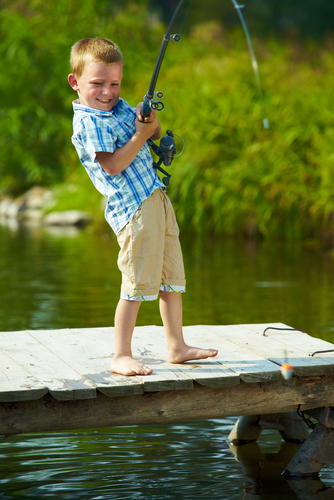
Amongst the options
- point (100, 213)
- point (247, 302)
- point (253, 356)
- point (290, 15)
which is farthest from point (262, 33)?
point (253, 356)

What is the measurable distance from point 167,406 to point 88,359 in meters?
0.44

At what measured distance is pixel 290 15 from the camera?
33.0 metres

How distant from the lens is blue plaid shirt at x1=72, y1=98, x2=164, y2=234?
2871 millimetres

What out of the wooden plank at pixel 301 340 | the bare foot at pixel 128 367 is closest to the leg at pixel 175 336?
the bare foot at pixel 128 367

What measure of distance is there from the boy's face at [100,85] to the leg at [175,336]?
2.66 ft

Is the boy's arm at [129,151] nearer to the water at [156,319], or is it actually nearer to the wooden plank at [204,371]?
the wooden plank at [204,371]

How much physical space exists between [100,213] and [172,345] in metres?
11.3

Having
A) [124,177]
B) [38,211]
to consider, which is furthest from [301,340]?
[38,211]

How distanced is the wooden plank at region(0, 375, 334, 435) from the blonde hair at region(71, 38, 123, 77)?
124 cm

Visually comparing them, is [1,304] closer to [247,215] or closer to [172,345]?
[172,345]

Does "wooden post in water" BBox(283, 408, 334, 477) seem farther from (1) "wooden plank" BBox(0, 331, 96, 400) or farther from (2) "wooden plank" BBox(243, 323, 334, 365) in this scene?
(1) "wooden plank" BBox(0, 331, 96, 400)

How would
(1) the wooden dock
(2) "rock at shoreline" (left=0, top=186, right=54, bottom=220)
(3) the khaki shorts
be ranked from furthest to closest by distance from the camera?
1. (2) "rock at shoreline" (left=0, top=186, right=54, bottom=220)
2. (3) the khaki shorts
3. (1) the wooden dock

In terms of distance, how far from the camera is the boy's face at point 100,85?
2869 millimetres

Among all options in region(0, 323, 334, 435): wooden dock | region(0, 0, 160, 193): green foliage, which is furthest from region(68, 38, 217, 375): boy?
region(0, 0, 160, 193): green foliage
